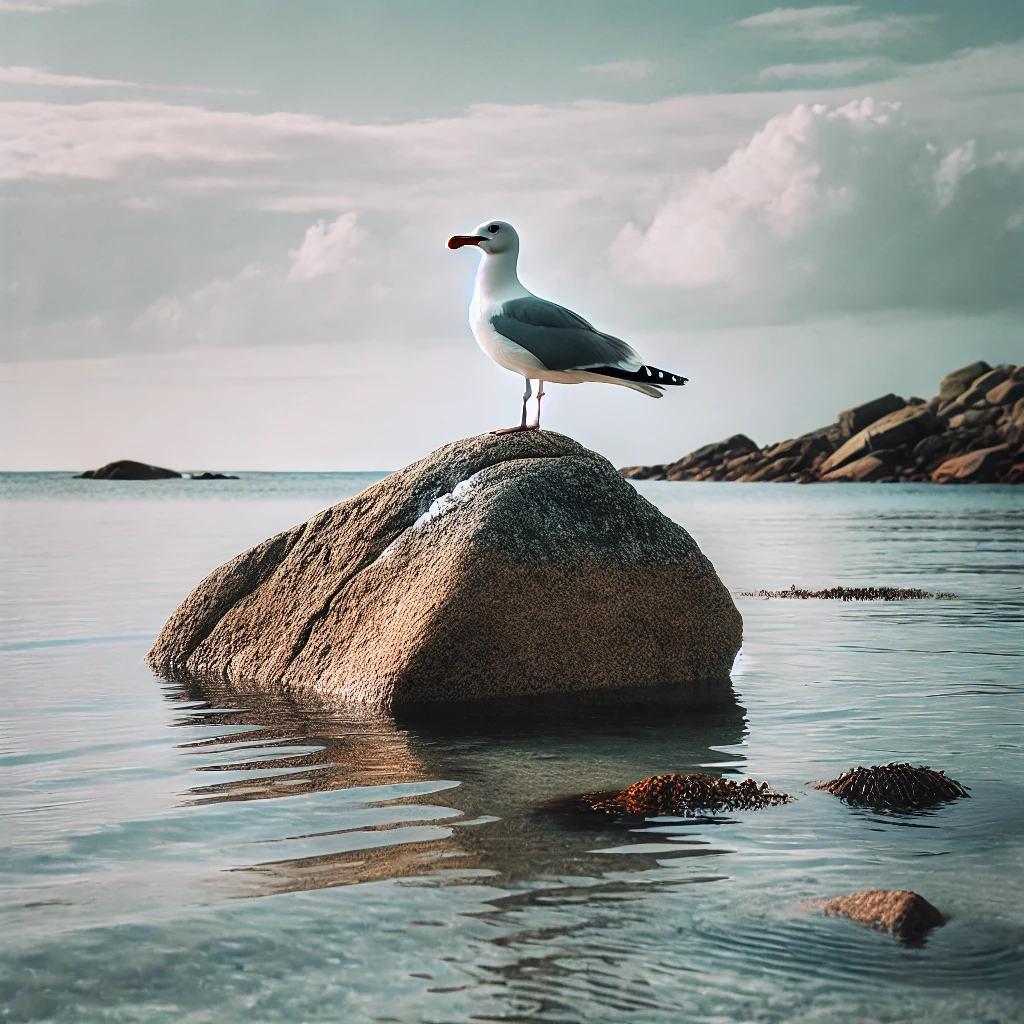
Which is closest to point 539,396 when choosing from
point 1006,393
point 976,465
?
point 976,465

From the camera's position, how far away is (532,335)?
1020 centimetres

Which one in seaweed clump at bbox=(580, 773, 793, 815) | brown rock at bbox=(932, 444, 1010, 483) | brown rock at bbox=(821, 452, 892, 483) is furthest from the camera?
brown rock at bbox=(821, 452, 892, 483)

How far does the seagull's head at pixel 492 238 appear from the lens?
35.0ft

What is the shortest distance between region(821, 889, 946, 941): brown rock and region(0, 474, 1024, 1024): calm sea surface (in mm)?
71

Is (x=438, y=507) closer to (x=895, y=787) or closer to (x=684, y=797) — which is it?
(x=684, y=797)

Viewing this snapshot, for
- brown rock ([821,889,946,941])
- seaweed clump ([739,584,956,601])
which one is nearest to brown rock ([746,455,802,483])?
seaweed clump ([739,584,956,601])

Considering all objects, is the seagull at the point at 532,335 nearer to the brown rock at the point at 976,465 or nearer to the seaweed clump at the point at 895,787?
the seaweed clump at the point at 895,787

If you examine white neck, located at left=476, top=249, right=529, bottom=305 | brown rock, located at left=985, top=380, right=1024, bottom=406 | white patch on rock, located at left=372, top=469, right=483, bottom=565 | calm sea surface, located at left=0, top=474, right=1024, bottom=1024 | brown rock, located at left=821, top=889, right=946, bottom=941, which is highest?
brown rock, located at left=985, top=380, right=1024, bottom=406

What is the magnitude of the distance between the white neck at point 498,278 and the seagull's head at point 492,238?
0.05 metres

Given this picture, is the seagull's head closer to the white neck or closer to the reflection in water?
the white neck

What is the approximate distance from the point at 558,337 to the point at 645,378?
78 cm

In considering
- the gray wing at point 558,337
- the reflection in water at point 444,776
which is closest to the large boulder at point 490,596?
the reflection in water at point 444,776

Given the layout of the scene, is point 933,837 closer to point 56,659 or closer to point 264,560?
point 264,560

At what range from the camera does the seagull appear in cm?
1016
